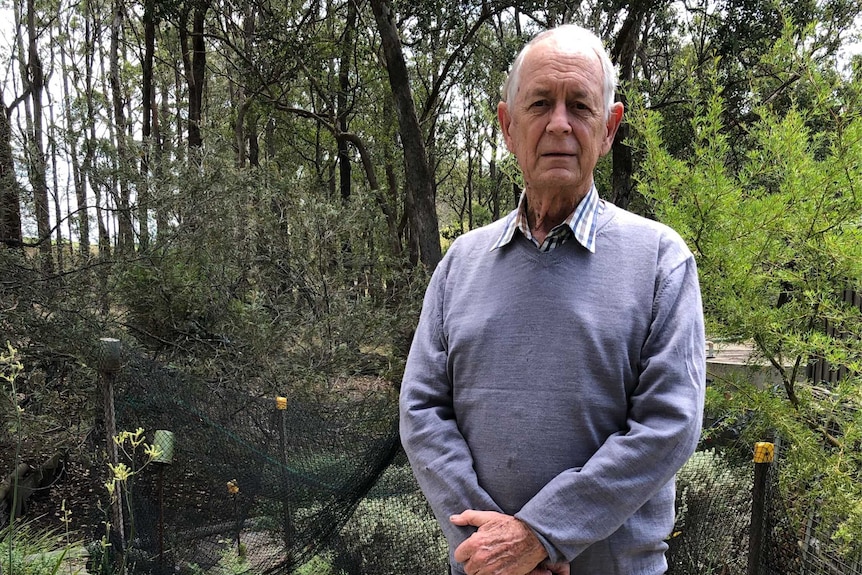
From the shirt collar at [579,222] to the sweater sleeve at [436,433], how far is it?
0.69 ft

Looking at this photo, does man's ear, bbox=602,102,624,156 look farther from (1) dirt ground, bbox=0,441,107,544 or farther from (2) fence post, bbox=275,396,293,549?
(1) dirt ground, bbox=0,441,107,544

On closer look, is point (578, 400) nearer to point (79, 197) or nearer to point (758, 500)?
point (758, 500)

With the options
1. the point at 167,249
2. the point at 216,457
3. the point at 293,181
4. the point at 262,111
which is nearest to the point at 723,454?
the point at 216,457

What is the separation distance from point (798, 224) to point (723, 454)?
1.17m

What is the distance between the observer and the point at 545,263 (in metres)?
1.28

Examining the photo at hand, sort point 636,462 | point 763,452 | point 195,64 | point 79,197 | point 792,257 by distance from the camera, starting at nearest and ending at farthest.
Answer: point 636,462, point 763,452, point 792,257, point 79,197, point 195,64

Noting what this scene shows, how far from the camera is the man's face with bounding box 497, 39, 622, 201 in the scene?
49.5 inches

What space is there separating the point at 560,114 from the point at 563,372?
528mm

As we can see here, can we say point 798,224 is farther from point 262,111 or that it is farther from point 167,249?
point 262,111

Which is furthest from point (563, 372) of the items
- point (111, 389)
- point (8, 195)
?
point (8, 195)

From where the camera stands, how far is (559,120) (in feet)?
4.10

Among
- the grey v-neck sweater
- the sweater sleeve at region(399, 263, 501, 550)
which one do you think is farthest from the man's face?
the sweater sleeve at region(399, 263, 501, 550)

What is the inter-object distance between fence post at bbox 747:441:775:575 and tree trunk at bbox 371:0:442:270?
199 inches

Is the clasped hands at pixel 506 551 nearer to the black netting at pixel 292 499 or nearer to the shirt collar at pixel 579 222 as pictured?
the shirt collar at pixel 579 222
